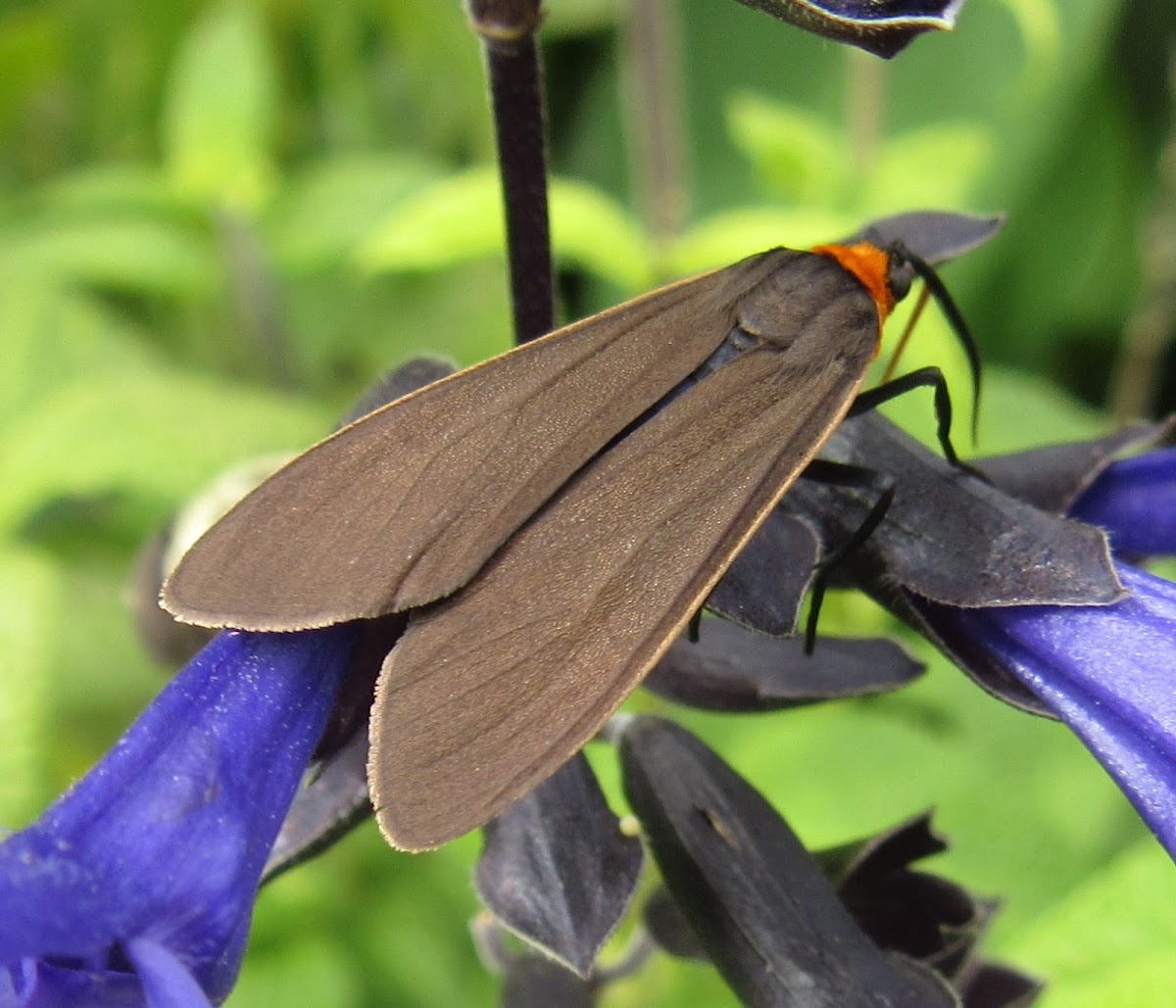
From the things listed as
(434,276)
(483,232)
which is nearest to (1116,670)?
(483,232)

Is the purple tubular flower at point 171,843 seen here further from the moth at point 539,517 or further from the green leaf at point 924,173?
the green leaf at point 924,173

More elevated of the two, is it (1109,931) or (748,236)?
(748,236)

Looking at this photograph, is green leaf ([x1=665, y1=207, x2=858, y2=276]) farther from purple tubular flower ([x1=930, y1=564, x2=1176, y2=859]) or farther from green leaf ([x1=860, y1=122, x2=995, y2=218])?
purple tubular flower ([x1=930, y1=564, x2=1176, y2=859])

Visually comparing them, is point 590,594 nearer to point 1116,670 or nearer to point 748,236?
point 1116,670

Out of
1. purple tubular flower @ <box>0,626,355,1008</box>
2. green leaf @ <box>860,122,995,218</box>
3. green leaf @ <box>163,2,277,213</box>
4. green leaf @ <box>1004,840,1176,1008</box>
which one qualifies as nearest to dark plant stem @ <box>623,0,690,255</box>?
green leaf @ <box>860,122,995,218</box>

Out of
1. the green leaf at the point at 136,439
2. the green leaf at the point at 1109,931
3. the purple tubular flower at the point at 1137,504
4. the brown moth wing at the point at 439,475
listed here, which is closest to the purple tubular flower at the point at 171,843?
the brown moth wing at the point at 439,475

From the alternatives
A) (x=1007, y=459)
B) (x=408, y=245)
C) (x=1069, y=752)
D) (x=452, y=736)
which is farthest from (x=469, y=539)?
(x=1069, y=752)
